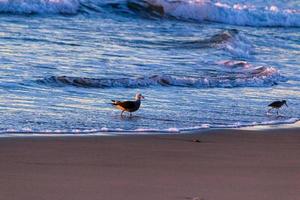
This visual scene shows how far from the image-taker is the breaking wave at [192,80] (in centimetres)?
1240

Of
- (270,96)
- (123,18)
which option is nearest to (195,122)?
(270,96)

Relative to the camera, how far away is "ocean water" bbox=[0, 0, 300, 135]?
32.1 ft

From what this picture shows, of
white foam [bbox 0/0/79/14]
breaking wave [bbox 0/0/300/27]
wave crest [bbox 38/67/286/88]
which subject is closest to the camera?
wave crest [bbox 38/67/286/88]

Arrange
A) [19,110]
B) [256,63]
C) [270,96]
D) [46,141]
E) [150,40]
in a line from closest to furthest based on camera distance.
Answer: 1. [46,141]
2. [19,110]
3. [270,96]
4. [256,63]
5. [150,40]

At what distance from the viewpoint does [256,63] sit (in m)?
17.3

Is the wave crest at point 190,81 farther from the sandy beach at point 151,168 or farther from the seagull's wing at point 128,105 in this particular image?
the sandy beach at point 151,168

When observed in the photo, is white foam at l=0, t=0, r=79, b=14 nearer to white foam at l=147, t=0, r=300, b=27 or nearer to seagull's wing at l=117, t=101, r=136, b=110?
white foam at l=147, t=0, r=300, b=27

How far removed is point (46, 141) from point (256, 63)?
10009mm

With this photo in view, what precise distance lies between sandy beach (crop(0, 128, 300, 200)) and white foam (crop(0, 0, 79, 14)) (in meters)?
15.9

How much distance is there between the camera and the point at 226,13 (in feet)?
98.7

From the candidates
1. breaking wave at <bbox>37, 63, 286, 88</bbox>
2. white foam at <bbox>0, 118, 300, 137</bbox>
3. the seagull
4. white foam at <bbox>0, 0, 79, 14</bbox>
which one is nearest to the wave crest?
breaking wave at <bbox>37, 63, 286, 88</bbox>

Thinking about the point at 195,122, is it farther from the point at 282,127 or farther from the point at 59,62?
the point at 59,62

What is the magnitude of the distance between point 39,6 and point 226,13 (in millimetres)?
7574

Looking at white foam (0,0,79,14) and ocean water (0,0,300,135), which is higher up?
ocean water (0,0,300,135)
